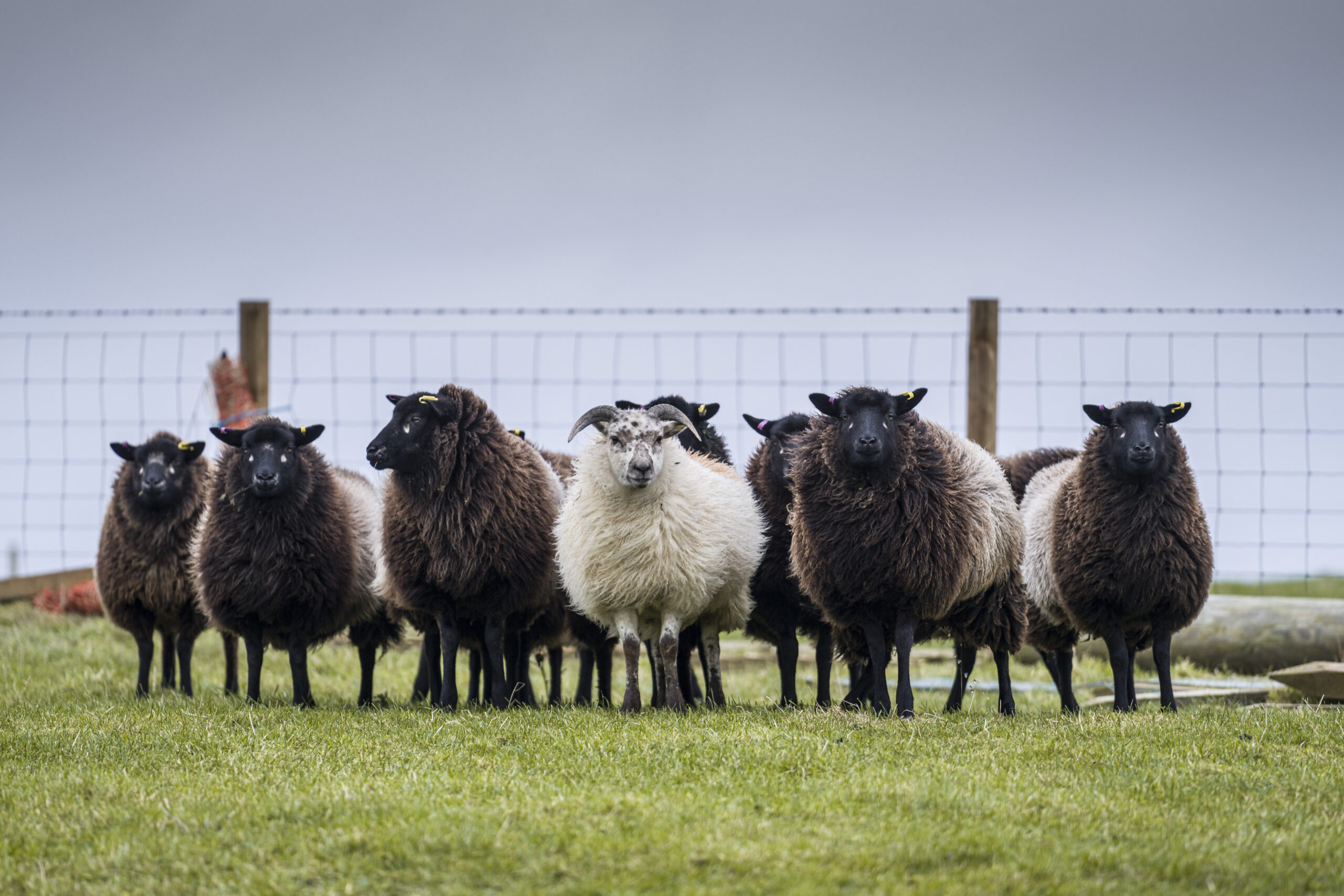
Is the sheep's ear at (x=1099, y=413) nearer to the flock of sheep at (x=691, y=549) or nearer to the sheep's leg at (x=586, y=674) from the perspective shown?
the flock of sheep at (x=691, y=549)

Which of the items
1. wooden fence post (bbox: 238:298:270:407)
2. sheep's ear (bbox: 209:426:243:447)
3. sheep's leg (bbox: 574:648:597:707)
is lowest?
sheep's leg (bbox: 574:648:597:707)

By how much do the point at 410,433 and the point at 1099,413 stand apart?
5310mm

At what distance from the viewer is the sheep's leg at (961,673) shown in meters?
9.35

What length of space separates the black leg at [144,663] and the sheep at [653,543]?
13.0ft

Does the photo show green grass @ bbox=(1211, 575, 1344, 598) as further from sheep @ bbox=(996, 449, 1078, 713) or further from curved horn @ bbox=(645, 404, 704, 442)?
curved horn @ bbox=(645, 404, 704, 442)

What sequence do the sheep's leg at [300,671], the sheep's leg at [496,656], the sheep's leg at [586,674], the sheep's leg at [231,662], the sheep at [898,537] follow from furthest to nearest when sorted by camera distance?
the sheep's leg at [231,662], the sheep's leg at [586,674], the sheep's leg at [300,671], the sheep's leg at [496,656], the sheep at [898,537]

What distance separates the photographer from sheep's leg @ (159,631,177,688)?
Answer: 1103cm

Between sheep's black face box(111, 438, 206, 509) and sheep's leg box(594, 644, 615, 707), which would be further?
sheep's black face box(111, 438, 206, 509)

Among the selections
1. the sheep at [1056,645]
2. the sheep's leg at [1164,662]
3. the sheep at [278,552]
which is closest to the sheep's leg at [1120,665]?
the sheep's leg at [1164,662]

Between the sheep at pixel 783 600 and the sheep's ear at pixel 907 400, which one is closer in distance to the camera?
the sheep's ear at pixel 907 400

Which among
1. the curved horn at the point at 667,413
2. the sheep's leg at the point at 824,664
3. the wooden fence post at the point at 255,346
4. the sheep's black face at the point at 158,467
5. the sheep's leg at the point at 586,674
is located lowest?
the sheep's leg at the point at 586,674

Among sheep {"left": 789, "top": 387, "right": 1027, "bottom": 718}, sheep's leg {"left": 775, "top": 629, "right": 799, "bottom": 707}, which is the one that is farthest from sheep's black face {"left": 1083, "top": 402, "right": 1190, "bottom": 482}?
sheep's leg {"left": 775, "top": 629, "right": 799, "bottom": 707}

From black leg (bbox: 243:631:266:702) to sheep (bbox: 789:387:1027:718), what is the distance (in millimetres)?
4267

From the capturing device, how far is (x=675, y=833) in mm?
4852
